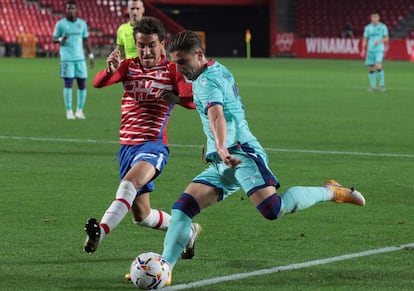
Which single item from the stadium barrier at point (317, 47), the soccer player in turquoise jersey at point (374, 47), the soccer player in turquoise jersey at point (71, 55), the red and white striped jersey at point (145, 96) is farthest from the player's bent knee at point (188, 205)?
the stadium barrier at point (317, 47)

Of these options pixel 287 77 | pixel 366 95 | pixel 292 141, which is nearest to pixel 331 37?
pixel 287 77

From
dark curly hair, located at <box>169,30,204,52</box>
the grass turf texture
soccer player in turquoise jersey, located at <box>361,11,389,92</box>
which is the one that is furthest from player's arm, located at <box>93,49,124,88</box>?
soccer player in turquoise jersey, located at <box>361,11,389,92</box>

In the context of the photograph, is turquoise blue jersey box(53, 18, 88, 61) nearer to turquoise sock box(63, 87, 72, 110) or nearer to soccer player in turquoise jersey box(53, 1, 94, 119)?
soccer player in turquoise jersey box(53, 1, 94, 119)

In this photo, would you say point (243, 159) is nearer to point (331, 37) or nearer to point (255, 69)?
point (255, 69)

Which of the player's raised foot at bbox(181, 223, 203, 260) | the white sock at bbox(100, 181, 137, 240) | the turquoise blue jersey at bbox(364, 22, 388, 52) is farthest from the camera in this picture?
the turquoise blue jersey at bbox(364, 22, 388, 52)

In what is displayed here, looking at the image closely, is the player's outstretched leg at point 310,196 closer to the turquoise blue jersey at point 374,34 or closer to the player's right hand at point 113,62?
the player's right hand at point 113,62

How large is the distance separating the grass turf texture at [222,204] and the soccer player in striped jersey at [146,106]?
43 cm

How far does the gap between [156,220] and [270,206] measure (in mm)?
1297

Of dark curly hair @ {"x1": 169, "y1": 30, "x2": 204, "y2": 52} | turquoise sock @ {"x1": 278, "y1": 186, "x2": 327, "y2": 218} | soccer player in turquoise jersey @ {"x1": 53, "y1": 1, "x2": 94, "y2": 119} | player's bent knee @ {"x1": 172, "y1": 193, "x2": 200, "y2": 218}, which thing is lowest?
soccer player in turquoise jersey @ {"x1": 53, "y1": 1, "x2": 94, "y2": 119}

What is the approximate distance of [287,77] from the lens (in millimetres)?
37969

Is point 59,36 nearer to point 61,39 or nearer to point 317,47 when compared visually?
point 61,39

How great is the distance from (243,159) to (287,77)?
30852 millimetres

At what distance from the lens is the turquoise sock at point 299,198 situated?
24.4 ft

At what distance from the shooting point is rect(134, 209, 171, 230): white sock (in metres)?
8.26
